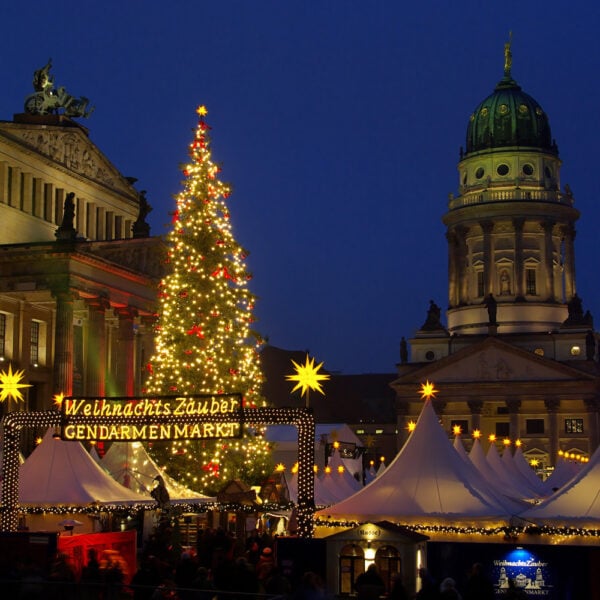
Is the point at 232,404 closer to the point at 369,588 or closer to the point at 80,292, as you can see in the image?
the point at 369,588

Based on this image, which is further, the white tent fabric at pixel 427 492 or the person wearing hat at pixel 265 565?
the white tent fabric at pixel 427 492

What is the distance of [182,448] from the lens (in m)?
38.7

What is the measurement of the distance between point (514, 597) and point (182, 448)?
22.1m

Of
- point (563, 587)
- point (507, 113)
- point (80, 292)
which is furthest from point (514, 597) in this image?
point (507, 113)

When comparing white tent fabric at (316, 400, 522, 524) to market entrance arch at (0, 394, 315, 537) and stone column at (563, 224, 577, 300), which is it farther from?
stone column at (563, 224, 577, 300)

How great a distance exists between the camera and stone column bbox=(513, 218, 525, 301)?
104131 mm

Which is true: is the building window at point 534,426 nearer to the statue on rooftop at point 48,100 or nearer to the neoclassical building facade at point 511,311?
the neoclassical building facade at point 511,311

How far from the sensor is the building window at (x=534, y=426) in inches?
3851

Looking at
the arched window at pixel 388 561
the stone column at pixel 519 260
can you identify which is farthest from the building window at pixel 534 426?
the arched window at pixel 388 561

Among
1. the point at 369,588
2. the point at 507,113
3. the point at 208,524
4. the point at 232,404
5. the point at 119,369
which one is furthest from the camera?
the point at 507,113

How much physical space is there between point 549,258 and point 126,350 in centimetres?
5754

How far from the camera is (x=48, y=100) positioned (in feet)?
188

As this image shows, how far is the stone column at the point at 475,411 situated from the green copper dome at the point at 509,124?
23.3 metres

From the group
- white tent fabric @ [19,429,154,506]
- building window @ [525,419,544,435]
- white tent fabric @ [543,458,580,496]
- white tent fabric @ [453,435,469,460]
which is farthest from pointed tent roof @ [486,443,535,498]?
building window @ [525,419,544,435]
